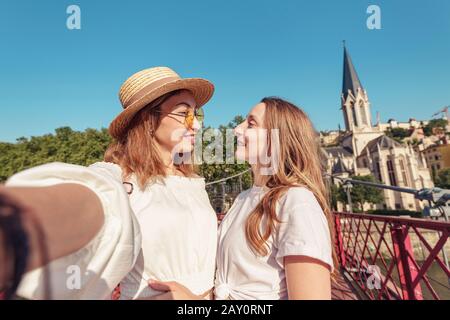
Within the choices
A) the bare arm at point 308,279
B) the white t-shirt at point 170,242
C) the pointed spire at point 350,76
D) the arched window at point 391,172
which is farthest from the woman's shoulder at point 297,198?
the pointed spire at point 350,76

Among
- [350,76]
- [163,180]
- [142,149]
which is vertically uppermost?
[350,76]

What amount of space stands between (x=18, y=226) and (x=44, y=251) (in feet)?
0.27

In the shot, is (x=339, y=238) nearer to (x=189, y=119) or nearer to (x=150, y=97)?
(x=189, y=119)

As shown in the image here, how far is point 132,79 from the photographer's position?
1858mm

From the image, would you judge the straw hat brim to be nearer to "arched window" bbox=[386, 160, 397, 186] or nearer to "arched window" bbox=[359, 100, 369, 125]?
"arched window" bbox=[386, 160, 397, 186]

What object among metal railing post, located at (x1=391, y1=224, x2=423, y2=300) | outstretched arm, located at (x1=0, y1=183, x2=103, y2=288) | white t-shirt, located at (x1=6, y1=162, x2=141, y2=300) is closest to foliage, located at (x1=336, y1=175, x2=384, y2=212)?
metal railing post, located at (x1=391, y1=224, x2=423, y2=300)

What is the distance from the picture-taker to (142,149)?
5.67 ft

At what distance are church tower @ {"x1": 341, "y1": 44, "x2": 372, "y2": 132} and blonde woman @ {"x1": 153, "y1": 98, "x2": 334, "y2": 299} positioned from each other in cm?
6881

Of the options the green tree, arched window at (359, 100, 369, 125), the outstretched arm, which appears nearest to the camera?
the outstretched arm

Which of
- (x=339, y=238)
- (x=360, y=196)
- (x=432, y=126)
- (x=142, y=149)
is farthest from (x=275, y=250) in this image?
(x=432, y=126)

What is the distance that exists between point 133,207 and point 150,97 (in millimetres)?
780

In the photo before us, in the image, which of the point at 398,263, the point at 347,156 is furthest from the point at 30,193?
the point at 347,156

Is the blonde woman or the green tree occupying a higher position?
the green tree

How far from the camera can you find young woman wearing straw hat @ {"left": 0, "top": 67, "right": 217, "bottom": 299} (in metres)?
0.57
